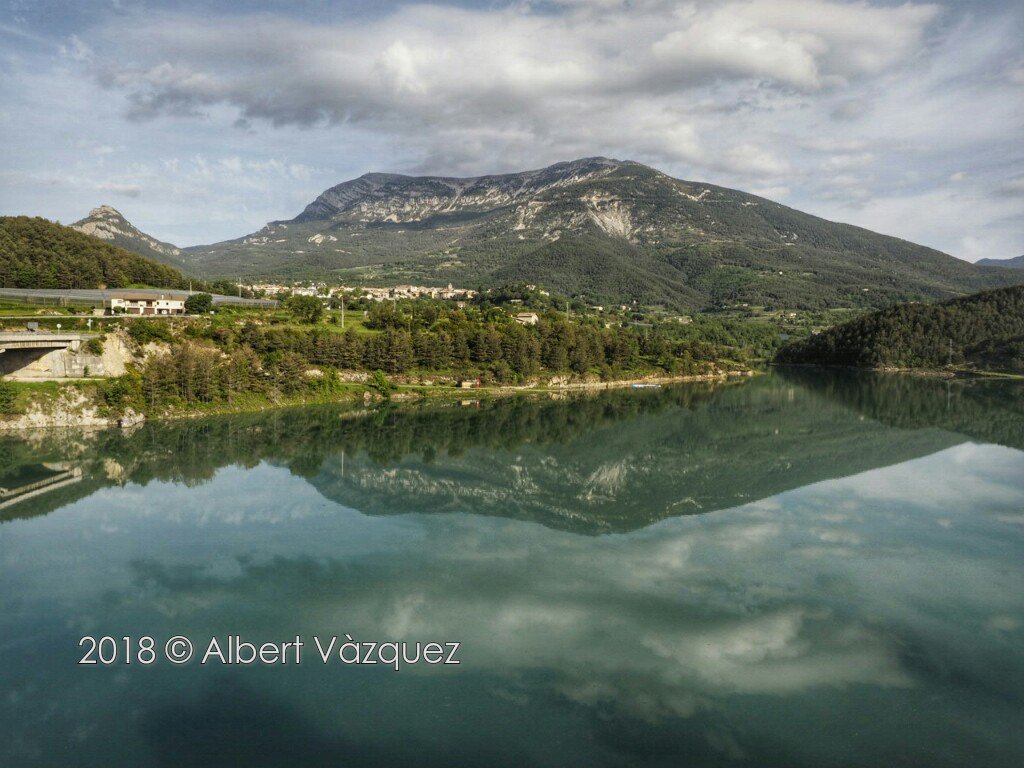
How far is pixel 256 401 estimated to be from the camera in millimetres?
45844

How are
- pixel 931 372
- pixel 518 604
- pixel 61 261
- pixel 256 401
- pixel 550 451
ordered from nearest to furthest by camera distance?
pixel 518 604
pixel 550 451
pixel 256 401
pixel 61 261
pixel 931 372

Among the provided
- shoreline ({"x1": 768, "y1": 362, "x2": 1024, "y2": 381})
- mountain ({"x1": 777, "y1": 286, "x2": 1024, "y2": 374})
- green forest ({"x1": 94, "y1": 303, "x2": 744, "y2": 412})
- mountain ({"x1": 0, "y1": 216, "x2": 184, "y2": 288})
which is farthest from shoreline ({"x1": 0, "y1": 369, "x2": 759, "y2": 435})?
mountain ({"x1": 777, "y1": 286, "x2": 1024, "y2": 374})

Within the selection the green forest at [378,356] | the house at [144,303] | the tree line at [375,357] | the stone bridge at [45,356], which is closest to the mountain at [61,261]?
the house at [144,303]

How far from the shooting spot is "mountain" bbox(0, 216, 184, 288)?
6300cm

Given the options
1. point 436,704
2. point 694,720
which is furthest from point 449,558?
point 694,720

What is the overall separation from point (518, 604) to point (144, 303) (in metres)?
54.2

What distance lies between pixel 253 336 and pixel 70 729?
42.3m

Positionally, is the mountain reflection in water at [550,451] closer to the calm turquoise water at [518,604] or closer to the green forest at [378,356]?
the calm turquoise water at [518,604]

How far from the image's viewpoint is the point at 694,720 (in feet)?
37.3

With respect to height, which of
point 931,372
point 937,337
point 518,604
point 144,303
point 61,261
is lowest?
point 518,604

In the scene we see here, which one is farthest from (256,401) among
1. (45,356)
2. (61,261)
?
(61,261)

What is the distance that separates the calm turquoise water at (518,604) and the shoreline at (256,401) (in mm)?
3834

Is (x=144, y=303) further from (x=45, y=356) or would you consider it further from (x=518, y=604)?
(x=518, y=604)

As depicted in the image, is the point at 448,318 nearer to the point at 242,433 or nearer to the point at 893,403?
the point at 242,433
